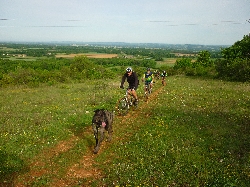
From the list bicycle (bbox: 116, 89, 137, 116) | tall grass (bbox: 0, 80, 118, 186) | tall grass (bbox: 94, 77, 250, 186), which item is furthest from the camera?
bicycle (bbox: 116, 89, 137, 116)

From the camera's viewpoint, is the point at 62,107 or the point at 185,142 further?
the point at 62,107

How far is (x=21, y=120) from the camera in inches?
562

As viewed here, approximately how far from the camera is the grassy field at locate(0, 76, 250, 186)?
7.55 meters

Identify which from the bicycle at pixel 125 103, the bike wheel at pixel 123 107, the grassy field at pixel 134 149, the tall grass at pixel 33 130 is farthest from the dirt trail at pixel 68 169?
the bicycle at pixel 125 103

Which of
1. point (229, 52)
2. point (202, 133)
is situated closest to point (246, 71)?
point (229, 52)

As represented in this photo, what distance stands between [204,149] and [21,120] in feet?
35.8

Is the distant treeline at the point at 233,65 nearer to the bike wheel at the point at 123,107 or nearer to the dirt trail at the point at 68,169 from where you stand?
the bike wheel at the point at 123,107

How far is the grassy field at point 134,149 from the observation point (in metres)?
7.55

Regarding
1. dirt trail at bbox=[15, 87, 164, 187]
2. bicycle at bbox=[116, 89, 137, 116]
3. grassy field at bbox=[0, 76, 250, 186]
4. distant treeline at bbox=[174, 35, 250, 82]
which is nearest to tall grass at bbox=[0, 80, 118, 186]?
grassy field at bbox=[0, 76, 250, 186]

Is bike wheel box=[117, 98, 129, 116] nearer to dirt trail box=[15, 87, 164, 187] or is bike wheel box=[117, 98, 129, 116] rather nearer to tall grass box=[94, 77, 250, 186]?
tall grass box=[94, 77, 250, 186]

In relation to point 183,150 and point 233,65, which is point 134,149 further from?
point 233,65

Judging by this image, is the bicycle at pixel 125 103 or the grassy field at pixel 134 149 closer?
the grassy field at pixel 134 149

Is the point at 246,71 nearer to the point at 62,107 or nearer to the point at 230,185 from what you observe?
the point at 62,107

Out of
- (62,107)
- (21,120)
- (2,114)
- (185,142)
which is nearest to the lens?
(185,142)
